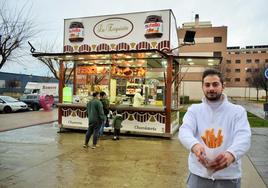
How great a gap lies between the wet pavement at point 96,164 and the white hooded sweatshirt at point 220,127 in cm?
310

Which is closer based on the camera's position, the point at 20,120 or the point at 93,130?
the point at 93,130

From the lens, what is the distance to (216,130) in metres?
2.52

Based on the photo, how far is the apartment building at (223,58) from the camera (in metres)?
54.7

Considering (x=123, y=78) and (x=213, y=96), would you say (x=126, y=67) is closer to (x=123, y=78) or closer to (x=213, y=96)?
(x=123, y=78)

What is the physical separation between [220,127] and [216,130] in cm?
4

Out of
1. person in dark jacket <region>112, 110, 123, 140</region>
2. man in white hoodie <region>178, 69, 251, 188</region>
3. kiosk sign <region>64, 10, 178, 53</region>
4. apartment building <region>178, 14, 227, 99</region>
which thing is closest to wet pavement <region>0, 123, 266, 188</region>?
person in dark jacket <region>112, 110, 123, 140</region>

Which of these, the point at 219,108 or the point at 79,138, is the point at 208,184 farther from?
the point at 79,138

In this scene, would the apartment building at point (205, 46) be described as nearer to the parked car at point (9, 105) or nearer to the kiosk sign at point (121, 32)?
the parked car at point (9, 105)

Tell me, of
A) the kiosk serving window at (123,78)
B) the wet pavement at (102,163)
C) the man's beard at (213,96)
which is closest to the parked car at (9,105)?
the kiosk serving window at (123,78)

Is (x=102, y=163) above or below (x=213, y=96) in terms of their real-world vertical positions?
below

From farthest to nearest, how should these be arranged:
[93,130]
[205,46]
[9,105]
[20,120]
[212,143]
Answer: [205,46] < [9,105] < [20,120] < [93,130] < [212,143]

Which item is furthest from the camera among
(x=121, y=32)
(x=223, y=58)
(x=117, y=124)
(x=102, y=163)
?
(x=223, y=58)

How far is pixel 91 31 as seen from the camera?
13.0 metres


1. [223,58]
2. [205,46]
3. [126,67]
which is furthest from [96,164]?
[223,58]
